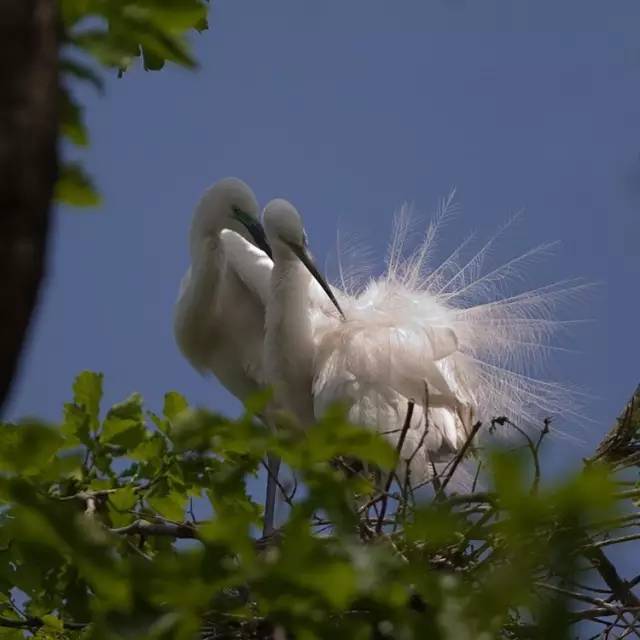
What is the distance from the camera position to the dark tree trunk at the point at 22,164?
67 cm

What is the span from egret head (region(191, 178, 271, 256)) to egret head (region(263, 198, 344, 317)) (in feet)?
1.48

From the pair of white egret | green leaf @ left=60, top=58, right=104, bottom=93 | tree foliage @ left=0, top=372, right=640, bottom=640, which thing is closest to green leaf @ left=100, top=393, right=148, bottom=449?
tree foliage @ left=0, top=372, right=640, bottom=640

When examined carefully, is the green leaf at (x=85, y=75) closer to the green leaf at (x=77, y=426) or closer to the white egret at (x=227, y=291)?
the green leaf at (x=77, y=426)

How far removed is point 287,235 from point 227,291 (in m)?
0.86

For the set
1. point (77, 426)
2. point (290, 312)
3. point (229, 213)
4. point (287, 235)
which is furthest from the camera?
point (229, 213)

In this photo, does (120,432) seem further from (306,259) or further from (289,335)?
(289,335)

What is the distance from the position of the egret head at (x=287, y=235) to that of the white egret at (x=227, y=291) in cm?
46

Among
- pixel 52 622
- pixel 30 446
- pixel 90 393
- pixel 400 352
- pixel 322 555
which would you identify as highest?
pixel 400 352

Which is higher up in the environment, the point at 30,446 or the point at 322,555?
the point at 30,446

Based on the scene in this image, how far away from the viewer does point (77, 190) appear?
1.08 metres

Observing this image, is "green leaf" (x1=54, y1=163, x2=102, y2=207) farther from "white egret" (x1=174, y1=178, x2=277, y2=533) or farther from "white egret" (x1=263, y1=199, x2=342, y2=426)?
"white egret" (x1=174, y1=178, x2=277, y2=533)

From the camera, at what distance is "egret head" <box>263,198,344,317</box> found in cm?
498

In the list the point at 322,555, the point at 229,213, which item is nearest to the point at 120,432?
the point at 322,555

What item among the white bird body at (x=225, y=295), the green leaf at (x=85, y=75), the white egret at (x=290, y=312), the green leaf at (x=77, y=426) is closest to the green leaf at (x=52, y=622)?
the green leaf at (x=77, y=426)
